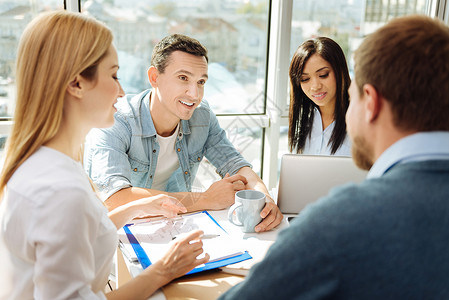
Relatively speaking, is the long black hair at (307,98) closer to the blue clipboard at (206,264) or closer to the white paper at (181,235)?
the white paper at (181,235)

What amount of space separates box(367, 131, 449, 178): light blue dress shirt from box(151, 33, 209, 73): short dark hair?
1.24 m

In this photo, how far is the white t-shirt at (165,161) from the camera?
1855 mm

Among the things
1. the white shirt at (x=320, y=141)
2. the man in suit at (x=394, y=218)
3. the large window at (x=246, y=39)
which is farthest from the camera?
the large window at (x=246, y=39)

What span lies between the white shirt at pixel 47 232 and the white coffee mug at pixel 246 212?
1.52ft

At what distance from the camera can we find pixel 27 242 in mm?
791

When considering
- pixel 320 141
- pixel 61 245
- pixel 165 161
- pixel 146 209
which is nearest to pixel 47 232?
pixel 61 245

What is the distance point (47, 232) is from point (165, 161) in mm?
1113

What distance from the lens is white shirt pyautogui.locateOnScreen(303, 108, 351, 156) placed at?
204 cm

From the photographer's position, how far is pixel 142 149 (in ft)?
5.75

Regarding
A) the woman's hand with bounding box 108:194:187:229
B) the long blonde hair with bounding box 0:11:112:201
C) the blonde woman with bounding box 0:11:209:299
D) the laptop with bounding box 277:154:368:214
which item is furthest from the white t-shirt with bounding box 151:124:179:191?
the long blonde hair with bounding box 0:11:112:201

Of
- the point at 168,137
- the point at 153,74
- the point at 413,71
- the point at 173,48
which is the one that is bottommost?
the point at 168,137

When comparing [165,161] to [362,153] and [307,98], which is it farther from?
[362,153]

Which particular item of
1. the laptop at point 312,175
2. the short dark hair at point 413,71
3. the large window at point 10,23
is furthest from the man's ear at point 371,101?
the large window at point 10,23

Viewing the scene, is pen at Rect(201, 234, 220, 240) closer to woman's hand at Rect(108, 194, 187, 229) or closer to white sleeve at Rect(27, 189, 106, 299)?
woman's hand at Rect(108, 194, 187, 229)
